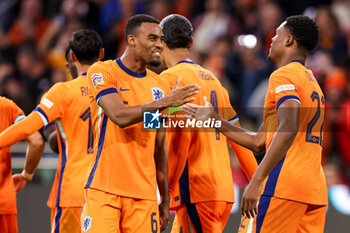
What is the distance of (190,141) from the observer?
213 inches

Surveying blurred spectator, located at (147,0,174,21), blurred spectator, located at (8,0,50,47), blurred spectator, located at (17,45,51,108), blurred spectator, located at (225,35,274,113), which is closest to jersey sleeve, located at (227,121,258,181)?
blurred spectator, located at (225,35,274,113)

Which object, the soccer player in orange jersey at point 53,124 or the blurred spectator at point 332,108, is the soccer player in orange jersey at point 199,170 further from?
the blurred spectator at point 332,108

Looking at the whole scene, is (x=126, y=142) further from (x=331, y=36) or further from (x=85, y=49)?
(x=331, y=36)

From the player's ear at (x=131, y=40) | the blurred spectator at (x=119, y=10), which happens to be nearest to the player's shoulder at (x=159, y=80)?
the player's ear at (x=131, y=40)

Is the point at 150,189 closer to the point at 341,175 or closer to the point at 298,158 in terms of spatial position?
the point at 298,158

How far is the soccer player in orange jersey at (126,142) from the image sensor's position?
174 inches

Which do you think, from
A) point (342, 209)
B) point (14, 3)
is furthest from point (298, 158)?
point (14, 3)

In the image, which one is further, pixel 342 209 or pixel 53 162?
pixel 53 162

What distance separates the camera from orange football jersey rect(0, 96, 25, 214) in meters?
5.57

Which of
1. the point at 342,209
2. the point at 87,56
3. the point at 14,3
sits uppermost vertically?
the point at 14,3

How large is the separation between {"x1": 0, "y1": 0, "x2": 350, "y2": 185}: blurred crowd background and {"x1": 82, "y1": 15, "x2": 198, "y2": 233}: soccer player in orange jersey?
12.9 ft

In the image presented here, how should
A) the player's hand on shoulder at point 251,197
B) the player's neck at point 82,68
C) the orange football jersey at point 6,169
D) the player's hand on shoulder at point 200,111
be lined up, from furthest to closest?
the player's neck at point 82,68
the orange football jersey at point 6,169
the player's hand on shoulder at point 200,111
the player's hand on shoulder at point 251,197

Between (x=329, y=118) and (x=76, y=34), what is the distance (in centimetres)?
426

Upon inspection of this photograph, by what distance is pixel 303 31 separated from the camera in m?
4.88
